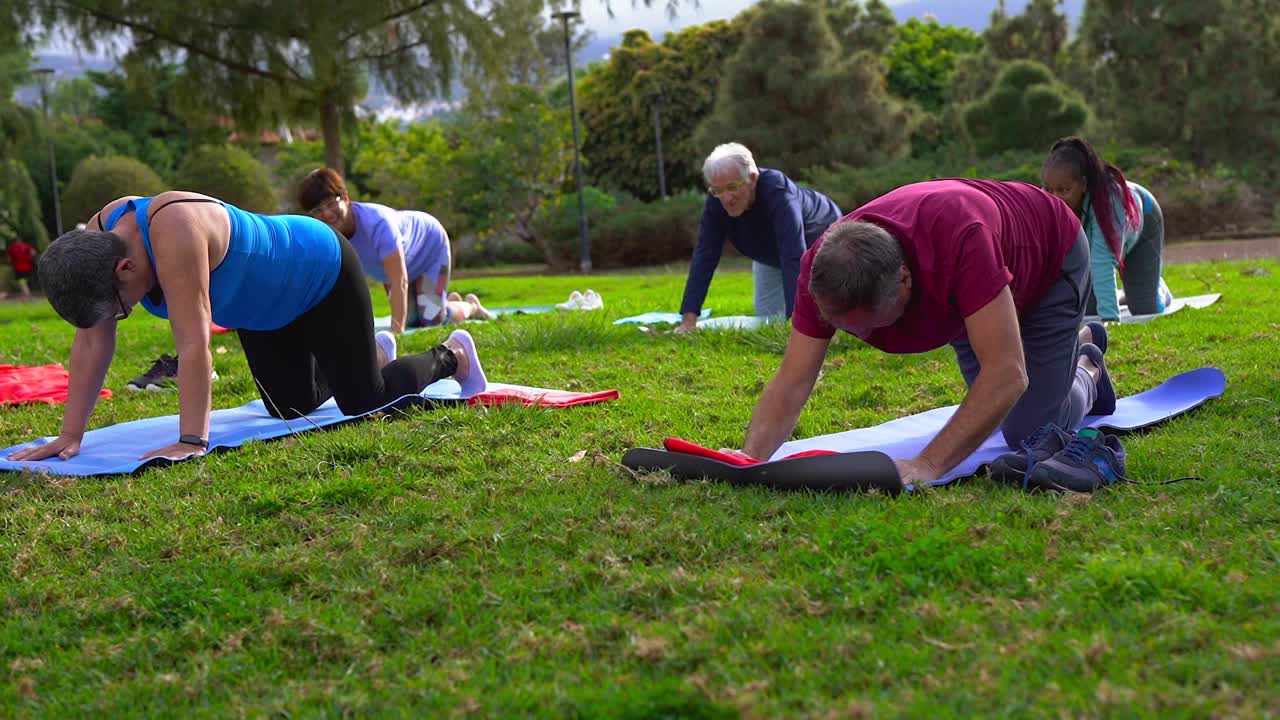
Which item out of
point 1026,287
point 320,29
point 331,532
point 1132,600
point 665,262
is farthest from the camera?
point 665,262

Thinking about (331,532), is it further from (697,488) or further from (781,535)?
(781,535)

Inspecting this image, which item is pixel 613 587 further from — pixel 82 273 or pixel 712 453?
pixel 82 273

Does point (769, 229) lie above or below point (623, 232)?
above

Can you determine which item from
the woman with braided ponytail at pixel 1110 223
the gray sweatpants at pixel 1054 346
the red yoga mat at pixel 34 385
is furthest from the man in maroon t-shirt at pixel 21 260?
the gray sweatpants at pixel 1054 346

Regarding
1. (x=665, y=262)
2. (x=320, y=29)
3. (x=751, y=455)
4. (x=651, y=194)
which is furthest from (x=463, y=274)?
(x=751, y=455)

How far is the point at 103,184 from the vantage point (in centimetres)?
2598

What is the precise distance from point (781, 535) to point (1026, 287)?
4.66 feet

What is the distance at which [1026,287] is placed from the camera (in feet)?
13.3

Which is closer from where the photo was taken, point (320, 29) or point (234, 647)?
point (234, 647)

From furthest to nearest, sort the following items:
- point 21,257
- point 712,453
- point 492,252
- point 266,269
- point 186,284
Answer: point 492,252 → point 21,257 → point 266,269 → point 186,284 → point 712,453

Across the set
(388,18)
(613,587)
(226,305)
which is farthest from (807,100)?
(613,587)

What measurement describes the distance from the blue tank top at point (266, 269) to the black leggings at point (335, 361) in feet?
0.29

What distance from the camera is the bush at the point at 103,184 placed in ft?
84.2

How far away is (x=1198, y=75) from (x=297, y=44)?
1861cm
